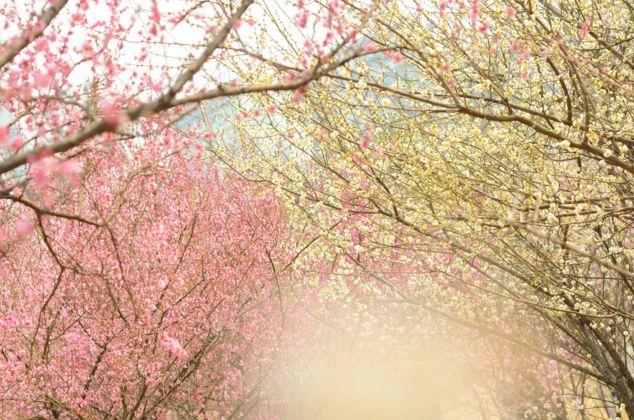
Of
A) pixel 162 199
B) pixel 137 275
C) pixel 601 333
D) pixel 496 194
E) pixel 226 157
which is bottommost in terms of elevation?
pixel 601 333

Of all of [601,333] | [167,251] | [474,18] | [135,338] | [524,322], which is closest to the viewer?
[474,18]

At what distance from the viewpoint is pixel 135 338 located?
799 cm

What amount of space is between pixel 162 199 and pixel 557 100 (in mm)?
8241

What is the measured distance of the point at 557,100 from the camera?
622cm

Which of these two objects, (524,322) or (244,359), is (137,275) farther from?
(524,322)

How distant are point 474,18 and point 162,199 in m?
8.80

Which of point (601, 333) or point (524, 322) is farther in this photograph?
point (524, 322)

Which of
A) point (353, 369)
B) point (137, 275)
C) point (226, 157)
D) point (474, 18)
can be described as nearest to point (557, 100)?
point (474, 18)

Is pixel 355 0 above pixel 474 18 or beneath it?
above

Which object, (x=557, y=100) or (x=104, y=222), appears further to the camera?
(x=557, y=100)

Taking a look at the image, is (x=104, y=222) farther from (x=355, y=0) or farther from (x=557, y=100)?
(x=557, y=100)

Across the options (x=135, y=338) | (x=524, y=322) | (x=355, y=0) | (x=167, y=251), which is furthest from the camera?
(x=524, y=322)

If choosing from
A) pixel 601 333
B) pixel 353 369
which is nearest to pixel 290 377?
pixel 353 369

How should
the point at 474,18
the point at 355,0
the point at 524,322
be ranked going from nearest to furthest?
the point at 474,18, the point at 355,0, the point at 524,322
